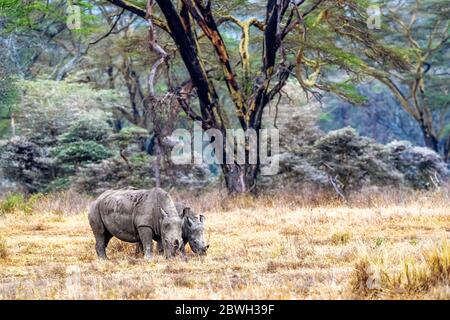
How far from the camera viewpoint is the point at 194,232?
9.65 meters

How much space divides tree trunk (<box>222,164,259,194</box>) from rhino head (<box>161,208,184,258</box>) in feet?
29.3

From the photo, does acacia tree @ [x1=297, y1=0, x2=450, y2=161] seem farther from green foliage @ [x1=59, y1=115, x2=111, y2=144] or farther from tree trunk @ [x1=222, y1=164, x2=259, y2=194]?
green foliage @ [x1=59, y1=115, x2=111, y2=144]

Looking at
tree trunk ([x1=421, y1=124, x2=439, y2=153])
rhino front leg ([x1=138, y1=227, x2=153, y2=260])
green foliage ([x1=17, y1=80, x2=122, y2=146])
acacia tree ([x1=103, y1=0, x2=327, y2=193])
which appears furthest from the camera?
tree trunk ([x1=421, y1=124, x2=439, y2=153])

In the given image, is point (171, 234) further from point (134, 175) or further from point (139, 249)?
point (134, 175)

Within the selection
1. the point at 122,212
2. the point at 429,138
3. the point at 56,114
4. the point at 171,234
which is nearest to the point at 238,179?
the point at 56,114

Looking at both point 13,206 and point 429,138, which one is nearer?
point 13,206

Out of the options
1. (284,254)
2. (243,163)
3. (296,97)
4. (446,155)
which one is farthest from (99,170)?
(446,155)

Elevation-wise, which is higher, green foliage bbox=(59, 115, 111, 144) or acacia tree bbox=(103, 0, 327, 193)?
acacia tree bbox=(103, 0, 327, 193)

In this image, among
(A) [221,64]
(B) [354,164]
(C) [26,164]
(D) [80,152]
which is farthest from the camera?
(C) [26,164]

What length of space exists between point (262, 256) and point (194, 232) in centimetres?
99

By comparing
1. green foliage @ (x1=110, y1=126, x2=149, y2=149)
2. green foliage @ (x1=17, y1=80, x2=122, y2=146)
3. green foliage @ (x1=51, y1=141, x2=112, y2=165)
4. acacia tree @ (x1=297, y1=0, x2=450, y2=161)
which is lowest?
green foliage @ (x1=51, y1=141, x2=112, y2=165)

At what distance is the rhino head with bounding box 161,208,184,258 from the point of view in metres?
9.29

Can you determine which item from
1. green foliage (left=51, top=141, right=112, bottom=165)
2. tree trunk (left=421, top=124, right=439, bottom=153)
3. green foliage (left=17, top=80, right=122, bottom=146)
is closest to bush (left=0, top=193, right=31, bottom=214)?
green foliage (left=51, top=141, right=112, bottom=165)

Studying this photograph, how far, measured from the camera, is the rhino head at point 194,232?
378 inches
